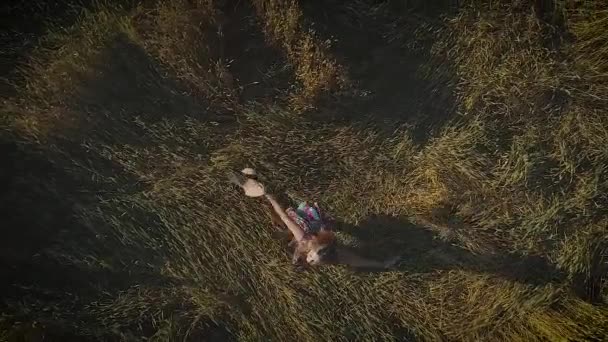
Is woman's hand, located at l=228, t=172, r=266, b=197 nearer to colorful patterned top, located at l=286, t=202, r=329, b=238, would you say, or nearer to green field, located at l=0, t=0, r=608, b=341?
green field, located at l=0, t=0, r=608, b=341

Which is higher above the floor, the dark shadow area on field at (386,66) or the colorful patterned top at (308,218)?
the dark shadow area on field at (386,66)

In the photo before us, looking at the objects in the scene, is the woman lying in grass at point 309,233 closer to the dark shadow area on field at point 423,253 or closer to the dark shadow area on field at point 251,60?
the dark shadow area on field at point 423,253

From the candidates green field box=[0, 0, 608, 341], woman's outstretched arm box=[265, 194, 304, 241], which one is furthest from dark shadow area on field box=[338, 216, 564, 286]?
woman's outstretched arm box=[265, 194, 304, 241]

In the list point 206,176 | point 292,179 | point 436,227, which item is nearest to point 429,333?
point 436,227

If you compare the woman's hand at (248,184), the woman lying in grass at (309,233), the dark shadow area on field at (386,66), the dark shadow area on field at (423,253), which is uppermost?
the dark shadow area on field at (386,66)

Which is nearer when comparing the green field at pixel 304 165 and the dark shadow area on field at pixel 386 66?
the green field at pixel 304 165

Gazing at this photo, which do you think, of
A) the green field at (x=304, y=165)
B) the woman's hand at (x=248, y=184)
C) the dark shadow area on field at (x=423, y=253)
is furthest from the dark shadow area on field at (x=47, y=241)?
the dark shadow area on field at (x=423, y=253)

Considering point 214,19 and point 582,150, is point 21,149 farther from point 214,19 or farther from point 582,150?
point 582,150
